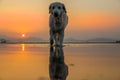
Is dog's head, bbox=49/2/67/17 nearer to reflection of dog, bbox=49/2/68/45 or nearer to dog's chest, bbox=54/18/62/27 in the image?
reflection of dog, bbox=49/2/68/45

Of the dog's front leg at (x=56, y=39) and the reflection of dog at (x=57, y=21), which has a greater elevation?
the reflection of dog at (x=57, y=21)

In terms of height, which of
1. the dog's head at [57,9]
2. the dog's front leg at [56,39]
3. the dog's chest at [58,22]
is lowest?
the dog's front leg at [56,39]

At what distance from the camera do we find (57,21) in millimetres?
6203

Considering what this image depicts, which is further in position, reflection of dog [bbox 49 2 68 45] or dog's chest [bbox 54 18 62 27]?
dog's chest [bbox 54 18 62 27]

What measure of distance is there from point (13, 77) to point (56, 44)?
2593mm

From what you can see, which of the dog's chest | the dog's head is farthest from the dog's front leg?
the dog's head

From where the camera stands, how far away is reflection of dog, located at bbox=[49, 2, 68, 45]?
602 centimetres

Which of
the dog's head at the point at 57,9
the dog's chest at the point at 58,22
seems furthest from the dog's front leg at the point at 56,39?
the dog's head at the point at 57,9

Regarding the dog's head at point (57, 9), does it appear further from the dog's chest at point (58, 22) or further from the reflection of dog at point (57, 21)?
the dog's chest at point (58, 22)

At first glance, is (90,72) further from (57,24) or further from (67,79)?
(57,24)

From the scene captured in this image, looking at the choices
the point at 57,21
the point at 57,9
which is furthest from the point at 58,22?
the point at 57,9

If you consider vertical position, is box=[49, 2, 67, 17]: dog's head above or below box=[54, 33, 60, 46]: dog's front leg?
above

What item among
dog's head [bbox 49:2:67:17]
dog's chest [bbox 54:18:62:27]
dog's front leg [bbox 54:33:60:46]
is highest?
dog's head [bbox 49:2:67:17]

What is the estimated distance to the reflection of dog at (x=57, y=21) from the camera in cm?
602
